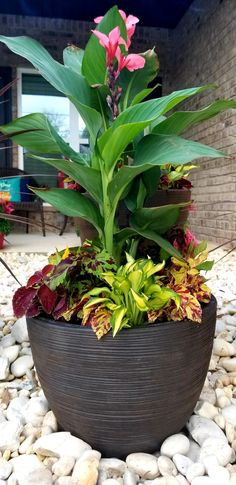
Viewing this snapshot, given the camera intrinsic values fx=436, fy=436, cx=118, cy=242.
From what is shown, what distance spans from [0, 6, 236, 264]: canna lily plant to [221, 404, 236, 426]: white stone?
1.57 ft

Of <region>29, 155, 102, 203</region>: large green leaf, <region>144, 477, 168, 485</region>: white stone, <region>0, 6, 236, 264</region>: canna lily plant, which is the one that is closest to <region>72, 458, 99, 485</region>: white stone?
<region>144, 477, 168, 485</region>: white stone

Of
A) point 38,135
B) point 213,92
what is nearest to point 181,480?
point 38,135

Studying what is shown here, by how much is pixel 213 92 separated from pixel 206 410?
12.5 ft

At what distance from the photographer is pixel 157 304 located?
3.02ft

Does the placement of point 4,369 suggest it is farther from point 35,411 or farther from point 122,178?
point 122,178

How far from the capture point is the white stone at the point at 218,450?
936mm

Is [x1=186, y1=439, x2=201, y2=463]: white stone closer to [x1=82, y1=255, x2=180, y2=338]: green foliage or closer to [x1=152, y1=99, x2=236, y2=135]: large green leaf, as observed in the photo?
[x1=82, y1=255, x2=180, y2=338]: green foliage

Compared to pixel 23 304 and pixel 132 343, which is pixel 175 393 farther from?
pixel 23 304

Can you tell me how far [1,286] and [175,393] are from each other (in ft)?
5.81

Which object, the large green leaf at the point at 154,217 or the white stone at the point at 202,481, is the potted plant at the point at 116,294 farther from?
the white stone at the point at 202,481

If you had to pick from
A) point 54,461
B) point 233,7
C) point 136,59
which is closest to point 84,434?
point 54,461

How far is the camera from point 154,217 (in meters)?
0.95

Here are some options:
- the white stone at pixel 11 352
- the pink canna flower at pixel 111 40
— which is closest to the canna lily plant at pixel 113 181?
the pink canna flower at pixel 111 40

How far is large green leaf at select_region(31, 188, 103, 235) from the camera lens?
0.94 meters
